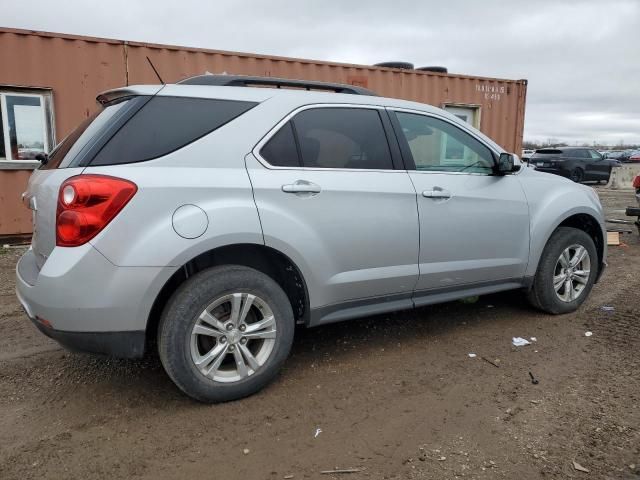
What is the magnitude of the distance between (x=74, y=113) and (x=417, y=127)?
588 cm

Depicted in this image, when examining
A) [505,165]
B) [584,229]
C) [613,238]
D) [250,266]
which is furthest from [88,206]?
[613,238]

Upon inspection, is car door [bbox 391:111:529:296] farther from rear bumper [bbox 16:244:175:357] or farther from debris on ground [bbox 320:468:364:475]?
rear bumper [bbox 16:244:175:357]

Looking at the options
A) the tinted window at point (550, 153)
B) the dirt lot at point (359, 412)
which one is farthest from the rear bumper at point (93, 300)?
the tinted window at point (550, 153)

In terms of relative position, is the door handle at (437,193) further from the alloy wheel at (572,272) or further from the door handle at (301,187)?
the alloy wheel at (572,272)

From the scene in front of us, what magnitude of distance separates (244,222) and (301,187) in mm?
410

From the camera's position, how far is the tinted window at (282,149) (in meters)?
A: 2.88

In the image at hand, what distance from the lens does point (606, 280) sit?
5.45 meters

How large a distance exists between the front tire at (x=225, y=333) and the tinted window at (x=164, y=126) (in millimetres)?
702

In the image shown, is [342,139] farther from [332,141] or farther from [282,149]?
[282,149]

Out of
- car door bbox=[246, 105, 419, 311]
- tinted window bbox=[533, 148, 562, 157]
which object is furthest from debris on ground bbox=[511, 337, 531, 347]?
tinted window bbox=[533, 148, 562, 157]

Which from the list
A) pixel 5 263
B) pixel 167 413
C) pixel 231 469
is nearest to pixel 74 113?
pixel 5 263

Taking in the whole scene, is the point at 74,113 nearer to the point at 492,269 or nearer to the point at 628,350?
the point at 492,269

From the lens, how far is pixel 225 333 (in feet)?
8.95

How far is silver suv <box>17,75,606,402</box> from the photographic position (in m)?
2.46
